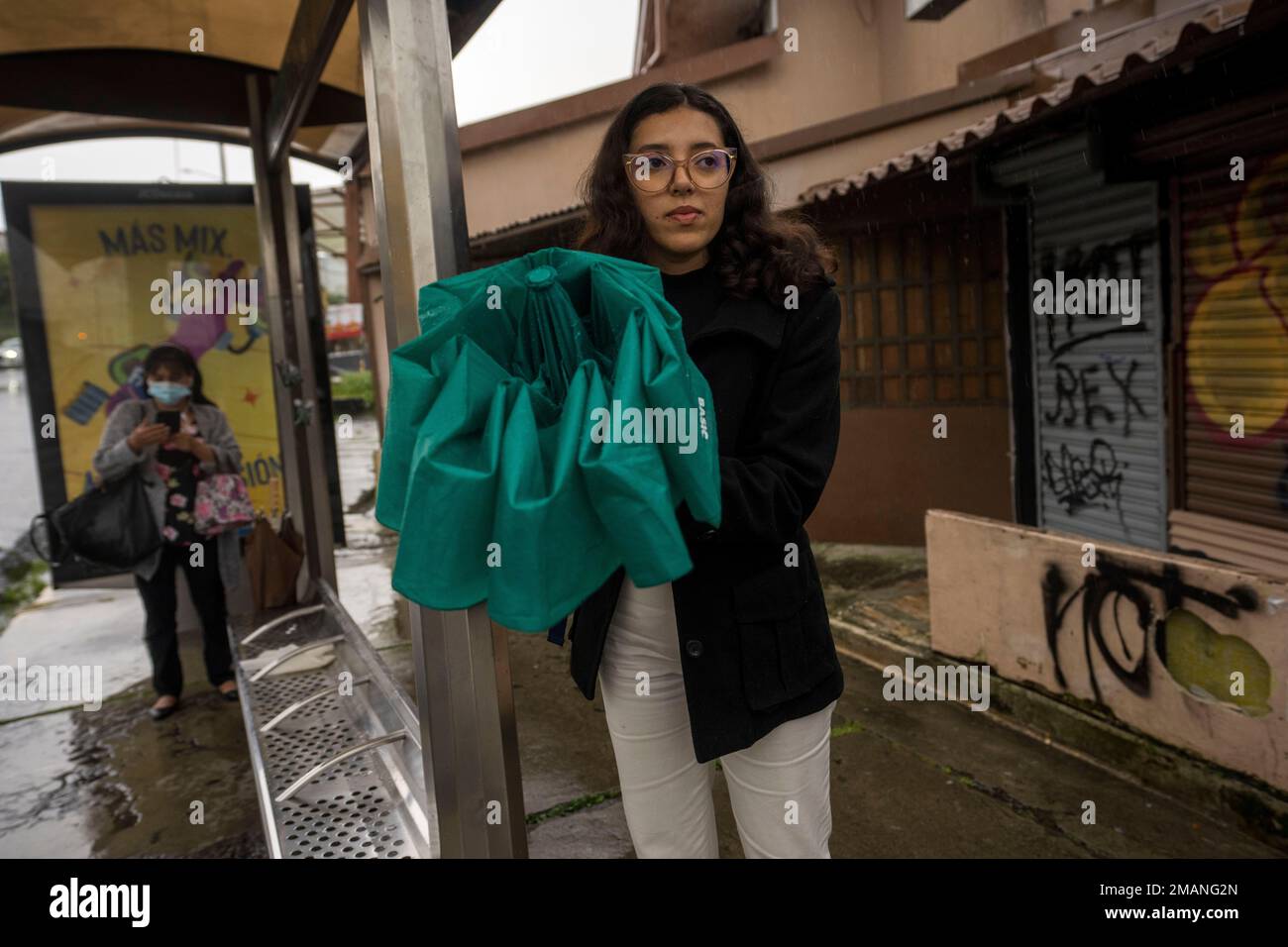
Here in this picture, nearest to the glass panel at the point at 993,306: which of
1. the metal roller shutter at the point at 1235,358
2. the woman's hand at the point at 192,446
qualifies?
the metal roller shutter at the point at 1235,358

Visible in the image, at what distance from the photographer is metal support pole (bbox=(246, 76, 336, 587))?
4578mm

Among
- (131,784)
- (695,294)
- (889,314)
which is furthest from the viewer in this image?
(889,314)

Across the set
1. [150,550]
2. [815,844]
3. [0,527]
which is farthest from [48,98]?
[0,527]

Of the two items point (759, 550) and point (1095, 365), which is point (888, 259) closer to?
point (1095, 365)

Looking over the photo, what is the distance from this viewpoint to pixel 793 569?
1589 mm

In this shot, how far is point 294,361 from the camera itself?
469 centimetres

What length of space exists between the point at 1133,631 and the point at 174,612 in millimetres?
4085

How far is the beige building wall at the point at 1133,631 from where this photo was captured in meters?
2.87

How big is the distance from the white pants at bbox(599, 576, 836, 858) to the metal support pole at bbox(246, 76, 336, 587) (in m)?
3.43

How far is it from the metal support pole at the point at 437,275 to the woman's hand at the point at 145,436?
2.50 metres

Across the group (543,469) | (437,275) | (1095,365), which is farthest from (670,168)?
(1095,365)

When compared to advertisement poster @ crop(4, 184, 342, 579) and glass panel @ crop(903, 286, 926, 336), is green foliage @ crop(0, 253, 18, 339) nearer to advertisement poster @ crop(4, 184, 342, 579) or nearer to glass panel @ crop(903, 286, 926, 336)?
advertisement poster @ crop(4, 184, 342, 579)

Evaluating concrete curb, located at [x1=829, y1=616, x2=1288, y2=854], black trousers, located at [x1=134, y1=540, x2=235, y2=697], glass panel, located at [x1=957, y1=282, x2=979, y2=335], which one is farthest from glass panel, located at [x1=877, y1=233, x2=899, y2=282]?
black trousers, located at [x1=134, y1=540, x2=235, y2=697]

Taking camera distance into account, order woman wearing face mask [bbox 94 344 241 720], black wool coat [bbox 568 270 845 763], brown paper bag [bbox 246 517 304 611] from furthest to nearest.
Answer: brown paper bag [bbox 246 517 304 611] → woman wearing face mask [bbox 94 344 241 720] → black wool coat [bbox 568 270 845 763]
